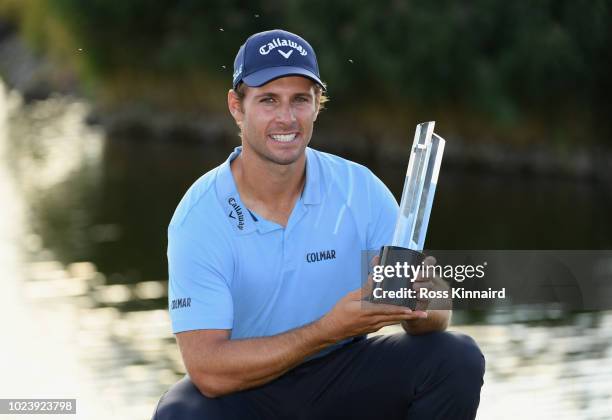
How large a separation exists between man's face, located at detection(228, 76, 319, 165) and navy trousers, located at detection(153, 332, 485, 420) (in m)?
0.52

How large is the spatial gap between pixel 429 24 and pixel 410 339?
32.8 feet

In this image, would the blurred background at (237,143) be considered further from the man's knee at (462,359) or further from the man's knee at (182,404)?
the man's knee at (182,404)

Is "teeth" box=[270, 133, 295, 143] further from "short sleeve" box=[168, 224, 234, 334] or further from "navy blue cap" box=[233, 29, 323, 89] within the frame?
"short sleeve" box=[168, 224, 234, 334]

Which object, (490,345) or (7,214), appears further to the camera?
(7,214)

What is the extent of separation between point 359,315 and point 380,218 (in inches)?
18.3

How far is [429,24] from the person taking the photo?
12.8 metres

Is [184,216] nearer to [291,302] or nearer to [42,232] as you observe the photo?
[291,302]

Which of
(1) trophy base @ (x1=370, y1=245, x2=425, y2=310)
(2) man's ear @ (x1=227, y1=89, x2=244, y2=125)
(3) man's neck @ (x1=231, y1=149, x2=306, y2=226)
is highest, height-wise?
(2) man's ear @ (x1=227, y1=89, x2=244, y2=125)

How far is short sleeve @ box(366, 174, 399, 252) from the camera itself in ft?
10.2

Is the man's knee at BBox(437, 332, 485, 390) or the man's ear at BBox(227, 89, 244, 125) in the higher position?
the man's ear at BBox(227, 89, 244, 125)

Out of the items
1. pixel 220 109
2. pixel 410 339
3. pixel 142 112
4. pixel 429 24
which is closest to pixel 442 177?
pixel 429 24

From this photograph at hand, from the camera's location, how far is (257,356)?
2857 mm

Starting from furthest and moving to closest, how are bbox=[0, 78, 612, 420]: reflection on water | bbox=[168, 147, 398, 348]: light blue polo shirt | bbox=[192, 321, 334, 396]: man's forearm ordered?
1. bbox=[0, 78, 612, 420]: reflection on water
2. bbox=[168, 147, 398, 348]: light blue polo shirt
3. bbox=[192, 321, 334, 396]: man's forearm

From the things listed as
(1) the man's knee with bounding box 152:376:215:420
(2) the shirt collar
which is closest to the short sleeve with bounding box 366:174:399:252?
(2) the shirt collar
